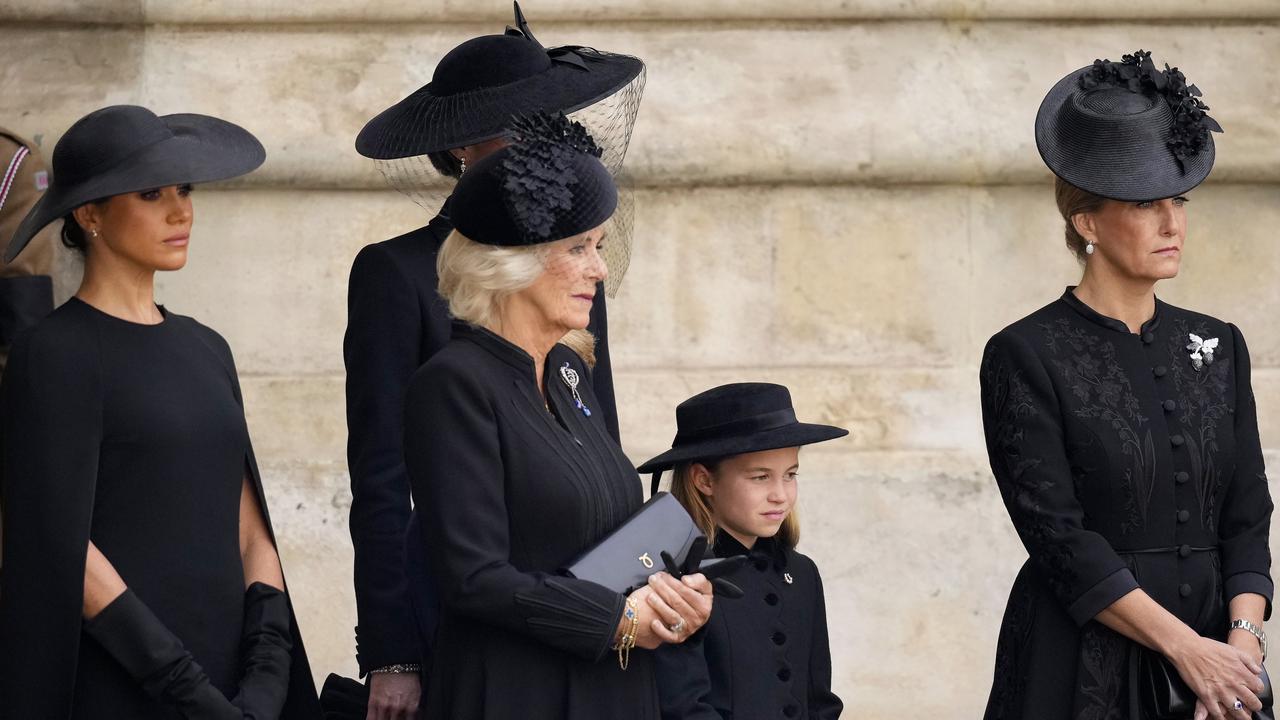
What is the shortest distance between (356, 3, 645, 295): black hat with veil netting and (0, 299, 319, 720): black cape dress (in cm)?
65

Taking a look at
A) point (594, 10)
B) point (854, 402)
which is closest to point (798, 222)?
point (854, 402)

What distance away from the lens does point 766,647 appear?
4160 mm

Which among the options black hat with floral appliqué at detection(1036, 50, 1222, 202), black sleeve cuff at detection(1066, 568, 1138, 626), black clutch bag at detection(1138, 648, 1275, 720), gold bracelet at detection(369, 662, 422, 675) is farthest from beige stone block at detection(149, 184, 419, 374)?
black clutch bag at detection(1138, 648, 1275, 720)

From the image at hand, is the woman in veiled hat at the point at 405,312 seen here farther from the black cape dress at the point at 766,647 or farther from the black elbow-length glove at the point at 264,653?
the black cape dress at the point at 766,647

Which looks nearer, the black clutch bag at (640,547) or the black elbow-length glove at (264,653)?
the black clutch bag at (640,547)

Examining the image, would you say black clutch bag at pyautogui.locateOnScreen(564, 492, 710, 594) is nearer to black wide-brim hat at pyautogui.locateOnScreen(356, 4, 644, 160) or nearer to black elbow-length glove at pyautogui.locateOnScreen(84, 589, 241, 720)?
black elbow-length glove at pyautogui.locateOnScreen(84, 589, 241, 720)

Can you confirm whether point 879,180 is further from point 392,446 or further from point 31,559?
point 31,559

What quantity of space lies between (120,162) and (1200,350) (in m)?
2.30

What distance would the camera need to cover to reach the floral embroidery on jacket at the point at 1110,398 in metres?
3.95

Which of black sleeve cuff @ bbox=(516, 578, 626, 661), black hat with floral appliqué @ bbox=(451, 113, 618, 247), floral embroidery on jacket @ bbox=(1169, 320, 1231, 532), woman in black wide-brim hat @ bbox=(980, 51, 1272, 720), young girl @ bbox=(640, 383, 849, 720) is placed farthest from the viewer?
young girl @ bbox=(640, 383, 849, 720)

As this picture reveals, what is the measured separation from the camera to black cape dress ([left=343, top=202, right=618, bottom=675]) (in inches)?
150

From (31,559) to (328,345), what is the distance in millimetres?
2602

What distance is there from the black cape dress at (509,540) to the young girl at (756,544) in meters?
0.73

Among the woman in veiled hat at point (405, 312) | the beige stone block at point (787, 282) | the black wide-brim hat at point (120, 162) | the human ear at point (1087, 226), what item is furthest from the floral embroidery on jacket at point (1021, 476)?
the beige stone block at point (787, 282)
